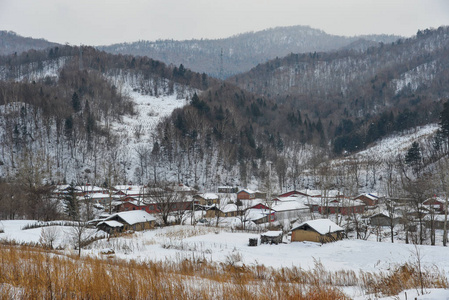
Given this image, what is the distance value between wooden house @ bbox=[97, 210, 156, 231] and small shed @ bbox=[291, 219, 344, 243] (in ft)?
65.2

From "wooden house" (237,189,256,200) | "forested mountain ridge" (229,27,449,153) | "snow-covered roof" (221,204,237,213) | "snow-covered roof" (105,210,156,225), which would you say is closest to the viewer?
"snow-covered roof" (105,210,156,225)

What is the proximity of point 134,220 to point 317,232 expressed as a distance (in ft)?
75.1

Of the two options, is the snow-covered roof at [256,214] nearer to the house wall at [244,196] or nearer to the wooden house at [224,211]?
the wooden house at [224,211]

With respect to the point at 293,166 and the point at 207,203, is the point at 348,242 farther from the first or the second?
the point at 293,166

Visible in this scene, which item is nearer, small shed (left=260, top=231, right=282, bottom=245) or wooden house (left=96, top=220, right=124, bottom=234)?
small shed (left=260, top=231, right=282, bottom=245)

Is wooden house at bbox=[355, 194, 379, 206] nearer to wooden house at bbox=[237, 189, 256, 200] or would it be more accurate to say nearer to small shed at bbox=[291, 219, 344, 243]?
wooden house at bbox=[237, 189, 256, 200]

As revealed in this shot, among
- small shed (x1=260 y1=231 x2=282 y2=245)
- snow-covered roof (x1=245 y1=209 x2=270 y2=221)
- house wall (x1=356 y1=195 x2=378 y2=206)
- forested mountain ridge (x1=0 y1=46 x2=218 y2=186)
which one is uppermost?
forested mountain ridge (x1=0 y1=46 x2=218 y2=186)

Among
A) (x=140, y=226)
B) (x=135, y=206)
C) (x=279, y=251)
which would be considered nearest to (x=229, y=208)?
(x=135, y=206)

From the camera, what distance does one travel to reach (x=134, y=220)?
3662 centimetres

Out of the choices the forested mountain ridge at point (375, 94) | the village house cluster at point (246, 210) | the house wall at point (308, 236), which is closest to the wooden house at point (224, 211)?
the village house cluster at point (246, 210)

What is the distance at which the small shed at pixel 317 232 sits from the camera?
92.2ft

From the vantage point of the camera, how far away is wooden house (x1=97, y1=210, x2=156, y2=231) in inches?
1399

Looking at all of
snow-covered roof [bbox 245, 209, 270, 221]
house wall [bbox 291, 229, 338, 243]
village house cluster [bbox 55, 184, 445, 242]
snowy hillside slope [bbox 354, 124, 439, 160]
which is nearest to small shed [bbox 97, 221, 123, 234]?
village house cluster [bbox 55, 184, 445, 242]

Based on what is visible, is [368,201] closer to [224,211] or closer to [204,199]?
[224,211]
